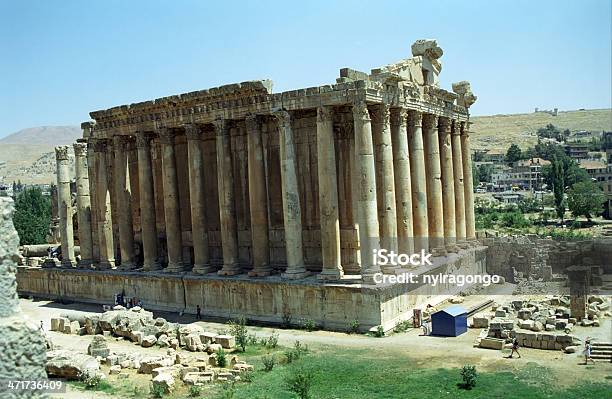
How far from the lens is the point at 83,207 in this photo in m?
35.6

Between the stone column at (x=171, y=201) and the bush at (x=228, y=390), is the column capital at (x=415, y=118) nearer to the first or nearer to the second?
the stone column at (x=171, y=201)

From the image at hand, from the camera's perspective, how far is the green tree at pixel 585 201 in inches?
2611

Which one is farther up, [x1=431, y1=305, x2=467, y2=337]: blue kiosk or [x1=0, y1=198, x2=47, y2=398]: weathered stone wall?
[x1=0, y1=198, x2=47, y2=398]: weathered stone wall

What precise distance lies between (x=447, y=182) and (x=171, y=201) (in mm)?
14096

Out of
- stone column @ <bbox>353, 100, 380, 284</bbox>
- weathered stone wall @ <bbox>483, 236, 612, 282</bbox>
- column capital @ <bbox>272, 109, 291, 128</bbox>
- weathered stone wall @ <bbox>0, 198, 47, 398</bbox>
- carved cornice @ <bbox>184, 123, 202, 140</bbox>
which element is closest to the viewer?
weathered stone wall @ <bbox>0, 198, 47, 398</bbox>

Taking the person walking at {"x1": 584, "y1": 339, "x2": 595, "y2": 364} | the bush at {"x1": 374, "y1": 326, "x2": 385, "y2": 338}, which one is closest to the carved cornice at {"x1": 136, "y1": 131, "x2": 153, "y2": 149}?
the bush at {"x1": 374, "y1": 326, "x2": 385, "y2": 338}

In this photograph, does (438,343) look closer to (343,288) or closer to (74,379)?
(343,288)

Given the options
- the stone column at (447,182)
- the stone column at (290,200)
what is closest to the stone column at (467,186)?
the stone column at (447,182)

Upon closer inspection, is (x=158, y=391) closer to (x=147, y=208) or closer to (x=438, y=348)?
(x=438, y=348)

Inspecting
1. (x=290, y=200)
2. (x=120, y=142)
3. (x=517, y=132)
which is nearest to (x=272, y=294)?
(x=290, y=200)

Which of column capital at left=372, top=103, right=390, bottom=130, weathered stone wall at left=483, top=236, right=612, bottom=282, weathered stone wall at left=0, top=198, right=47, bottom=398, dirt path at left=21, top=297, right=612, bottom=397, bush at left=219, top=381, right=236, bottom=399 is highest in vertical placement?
column capital at left=372, top=103, right=390, bottom=130

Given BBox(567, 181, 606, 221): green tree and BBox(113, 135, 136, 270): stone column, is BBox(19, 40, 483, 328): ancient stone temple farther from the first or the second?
BBox(567, 181, 606, 221): green tree

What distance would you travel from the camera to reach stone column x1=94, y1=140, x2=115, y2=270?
1337 inches

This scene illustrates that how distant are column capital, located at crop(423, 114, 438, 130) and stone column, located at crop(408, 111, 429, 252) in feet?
5.43
